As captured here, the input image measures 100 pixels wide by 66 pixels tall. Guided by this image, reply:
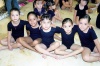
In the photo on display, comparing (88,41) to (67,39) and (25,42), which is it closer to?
(67,39)

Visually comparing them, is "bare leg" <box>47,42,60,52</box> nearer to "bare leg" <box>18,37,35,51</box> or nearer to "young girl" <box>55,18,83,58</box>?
"young girl" <box>55,18,83,58</box>

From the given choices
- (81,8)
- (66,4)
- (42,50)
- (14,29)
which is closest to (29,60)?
(42,50)

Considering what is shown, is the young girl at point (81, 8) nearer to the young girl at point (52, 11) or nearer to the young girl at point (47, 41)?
the young girl at point (52, 11)

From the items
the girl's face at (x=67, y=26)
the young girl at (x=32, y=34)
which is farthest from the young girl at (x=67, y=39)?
the young girl at (x=32, y=34)

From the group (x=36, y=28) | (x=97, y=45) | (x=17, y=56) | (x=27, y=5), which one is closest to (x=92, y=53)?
(x=97, y=45)

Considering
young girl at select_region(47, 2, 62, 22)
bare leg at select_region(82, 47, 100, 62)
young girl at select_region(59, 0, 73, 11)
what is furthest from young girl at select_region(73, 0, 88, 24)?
bare leg at select_region(82, 47, 100, 62)

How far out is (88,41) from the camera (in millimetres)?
1868

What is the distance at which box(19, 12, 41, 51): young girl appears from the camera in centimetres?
196

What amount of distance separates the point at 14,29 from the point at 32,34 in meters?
0.21

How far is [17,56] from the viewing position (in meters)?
1.97

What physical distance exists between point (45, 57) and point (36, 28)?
1.12 feet

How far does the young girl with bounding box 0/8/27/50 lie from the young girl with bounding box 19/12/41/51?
8 cm

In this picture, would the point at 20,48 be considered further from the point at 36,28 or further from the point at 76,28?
the point at 76,28

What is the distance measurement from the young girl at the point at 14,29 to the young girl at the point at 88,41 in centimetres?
67
